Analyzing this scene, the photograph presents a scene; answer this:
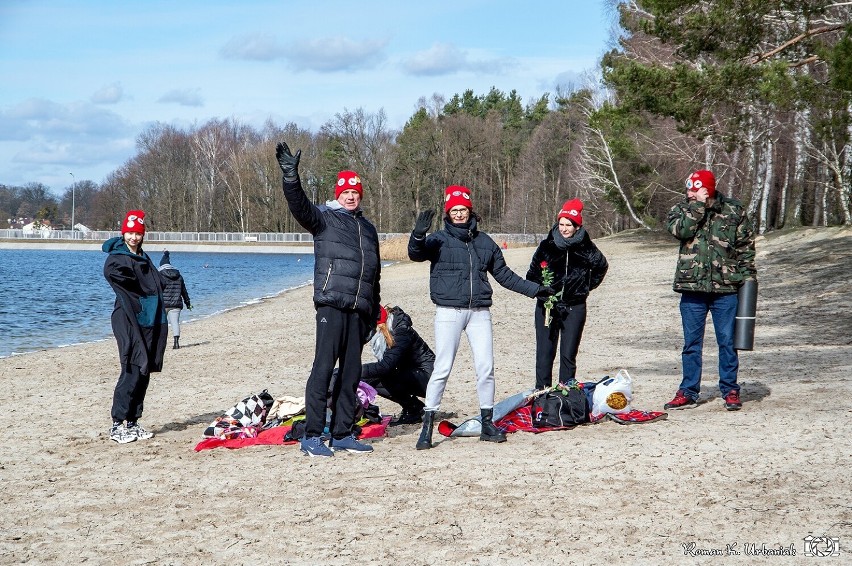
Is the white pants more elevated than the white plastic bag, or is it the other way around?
the white pants

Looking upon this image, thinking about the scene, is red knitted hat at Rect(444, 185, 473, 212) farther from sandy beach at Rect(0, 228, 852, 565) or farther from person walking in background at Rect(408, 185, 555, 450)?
sandy beach at Rect(0, 228, 852, 565)

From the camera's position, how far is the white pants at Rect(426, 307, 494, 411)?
25.3 feet

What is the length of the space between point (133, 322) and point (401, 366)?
243 centimetres

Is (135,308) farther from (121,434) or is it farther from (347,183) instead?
(347,183)

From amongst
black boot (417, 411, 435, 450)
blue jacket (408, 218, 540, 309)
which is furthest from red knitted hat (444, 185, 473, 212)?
black boot (417, 411, 435, 450)

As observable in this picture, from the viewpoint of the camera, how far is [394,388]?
8.98 metres

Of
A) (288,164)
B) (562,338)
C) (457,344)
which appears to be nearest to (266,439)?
(457,344)

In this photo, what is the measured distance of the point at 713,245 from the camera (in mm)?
8727

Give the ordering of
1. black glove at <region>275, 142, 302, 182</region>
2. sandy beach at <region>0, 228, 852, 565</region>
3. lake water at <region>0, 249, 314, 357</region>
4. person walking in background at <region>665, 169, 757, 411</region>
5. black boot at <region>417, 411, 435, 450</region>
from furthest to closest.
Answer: lake water at <region>0, 249, 314, 357</region>, person walking in background at <region>665, 169, 757, 411</region>, black boot at <region>417, 411, 435, 450</region>, black glove at <region>275, 142, 302, 182</region>, sandy beach at <region>0, 228, 852, 565</region>

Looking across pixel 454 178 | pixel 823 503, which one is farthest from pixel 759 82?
pixel 454 178

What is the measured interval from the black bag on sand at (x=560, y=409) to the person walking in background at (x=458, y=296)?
554mm

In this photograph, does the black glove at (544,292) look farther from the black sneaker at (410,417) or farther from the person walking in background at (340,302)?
the black sneaker at (410,417)

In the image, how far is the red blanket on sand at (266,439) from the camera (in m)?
8.17

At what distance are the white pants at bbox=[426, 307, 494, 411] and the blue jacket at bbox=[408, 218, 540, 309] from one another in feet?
0.29
